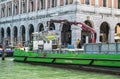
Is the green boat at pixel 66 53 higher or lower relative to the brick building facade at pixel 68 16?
lower

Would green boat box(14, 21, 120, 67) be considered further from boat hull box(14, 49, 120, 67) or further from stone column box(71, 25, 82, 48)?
stone column box(71, 25, 82, 48)

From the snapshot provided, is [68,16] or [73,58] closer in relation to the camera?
[73,58]

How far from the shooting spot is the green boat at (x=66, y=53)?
2365cm

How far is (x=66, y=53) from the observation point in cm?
2773

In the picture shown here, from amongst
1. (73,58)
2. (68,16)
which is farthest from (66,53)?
(68,16)

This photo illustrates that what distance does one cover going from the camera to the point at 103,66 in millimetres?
23406

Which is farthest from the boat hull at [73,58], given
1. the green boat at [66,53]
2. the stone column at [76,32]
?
the stone column at [76,32]

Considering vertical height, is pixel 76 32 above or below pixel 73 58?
above

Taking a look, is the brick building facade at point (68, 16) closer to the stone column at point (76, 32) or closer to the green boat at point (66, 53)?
the stone column at point (76, 32)

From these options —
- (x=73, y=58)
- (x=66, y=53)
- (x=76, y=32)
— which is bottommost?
(x=73, y=58)

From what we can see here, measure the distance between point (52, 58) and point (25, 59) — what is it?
17.6ft

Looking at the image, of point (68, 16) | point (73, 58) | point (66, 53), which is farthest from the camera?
point (68, 16)

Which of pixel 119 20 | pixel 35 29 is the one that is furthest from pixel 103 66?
pixel 35 29

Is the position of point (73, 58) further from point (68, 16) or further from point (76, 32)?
point (68, 16)
